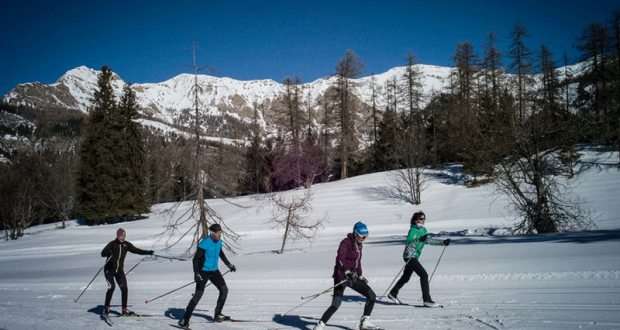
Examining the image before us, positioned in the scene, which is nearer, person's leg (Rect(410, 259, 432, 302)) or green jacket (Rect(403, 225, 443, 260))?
person's leg (Rect(410, 259, 432, 302))

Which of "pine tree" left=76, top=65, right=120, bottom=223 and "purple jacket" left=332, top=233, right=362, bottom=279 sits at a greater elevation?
"pine tree" left=76, top=65, right=120, bottom=223

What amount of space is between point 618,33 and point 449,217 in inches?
778

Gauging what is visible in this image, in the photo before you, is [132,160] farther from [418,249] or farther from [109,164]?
[418,249]

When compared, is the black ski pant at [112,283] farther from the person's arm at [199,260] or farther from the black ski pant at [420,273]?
the black ski pant at [420,273]

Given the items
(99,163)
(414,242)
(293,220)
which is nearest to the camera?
(414,242)

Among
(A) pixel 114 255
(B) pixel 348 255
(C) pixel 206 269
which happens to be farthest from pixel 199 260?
(B) pixel 348 255

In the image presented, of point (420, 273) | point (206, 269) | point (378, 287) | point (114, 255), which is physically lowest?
point (378, 287)

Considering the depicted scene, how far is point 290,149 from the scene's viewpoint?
3888 cm

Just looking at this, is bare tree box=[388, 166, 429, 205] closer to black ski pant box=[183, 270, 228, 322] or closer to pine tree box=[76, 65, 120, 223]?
black ski pant box=[183, 270, 228, 322]

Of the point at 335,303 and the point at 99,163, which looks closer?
the point at 335,303

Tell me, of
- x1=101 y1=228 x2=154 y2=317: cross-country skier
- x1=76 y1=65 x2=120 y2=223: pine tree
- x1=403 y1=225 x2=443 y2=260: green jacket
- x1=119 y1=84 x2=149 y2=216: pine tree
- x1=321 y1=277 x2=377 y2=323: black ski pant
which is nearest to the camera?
x1=321 y1=277 x2=377 y2=323: black ski pant

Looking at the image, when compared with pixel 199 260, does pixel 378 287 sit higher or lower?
lower

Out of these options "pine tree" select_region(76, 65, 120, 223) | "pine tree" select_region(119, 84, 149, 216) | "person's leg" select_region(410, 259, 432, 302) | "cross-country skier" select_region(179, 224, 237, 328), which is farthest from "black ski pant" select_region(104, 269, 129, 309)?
"pine tree" select_region(76, 65, 120, 223)

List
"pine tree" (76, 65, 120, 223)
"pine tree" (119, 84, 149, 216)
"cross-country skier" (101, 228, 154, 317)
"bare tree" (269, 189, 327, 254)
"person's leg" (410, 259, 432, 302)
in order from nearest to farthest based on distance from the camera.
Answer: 1. "person's leg" (410, 259, 432, 302)
2. "cross-country skier" (101, 228, 154, 317)
3. "bare tree" (269, 189, 327, 254)
4. "pine tree" (76, 65, 120, 223)
5. "pine tree" (119, 84, 149, 216)
